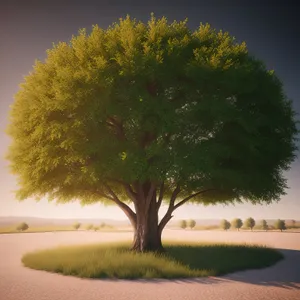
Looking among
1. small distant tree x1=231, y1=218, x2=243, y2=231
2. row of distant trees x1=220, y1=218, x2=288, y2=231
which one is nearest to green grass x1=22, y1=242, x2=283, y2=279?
row of distant trees x1=220, y1=218, x2=288, y2=231

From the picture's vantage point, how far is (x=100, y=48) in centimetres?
1920

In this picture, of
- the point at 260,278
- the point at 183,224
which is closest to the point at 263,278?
the point at 260,278

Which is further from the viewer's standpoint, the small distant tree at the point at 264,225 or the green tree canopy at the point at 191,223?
the green tree canopy at the point at 191,223

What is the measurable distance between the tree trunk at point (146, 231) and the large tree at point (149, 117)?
0.21 feet

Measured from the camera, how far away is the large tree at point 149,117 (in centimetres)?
1769

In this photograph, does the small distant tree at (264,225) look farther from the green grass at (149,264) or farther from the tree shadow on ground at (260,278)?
the tree shadow on ground at (260,278)

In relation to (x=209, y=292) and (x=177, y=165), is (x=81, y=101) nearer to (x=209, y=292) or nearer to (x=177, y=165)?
(x=177, y=165)

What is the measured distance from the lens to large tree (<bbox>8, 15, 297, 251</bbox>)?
17.7 m

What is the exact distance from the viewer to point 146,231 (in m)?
21.0

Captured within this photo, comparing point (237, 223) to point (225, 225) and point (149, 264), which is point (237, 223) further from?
point (149, 264)

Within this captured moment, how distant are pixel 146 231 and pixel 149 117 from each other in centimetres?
765

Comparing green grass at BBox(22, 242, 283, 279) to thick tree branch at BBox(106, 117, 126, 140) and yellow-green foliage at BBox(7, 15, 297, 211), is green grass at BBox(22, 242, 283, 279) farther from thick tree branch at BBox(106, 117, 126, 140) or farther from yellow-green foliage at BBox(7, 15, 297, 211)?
thick tree branch at BBox(106, 117, 126, 140)

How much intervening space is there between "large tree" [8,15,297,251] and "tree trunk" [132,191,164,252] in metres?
0.06

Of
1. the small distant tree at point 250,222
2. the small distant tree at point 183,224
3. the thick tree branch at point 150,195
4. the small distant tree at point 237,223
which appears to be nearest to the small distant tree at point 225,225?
the small distant tree at point 237,223
